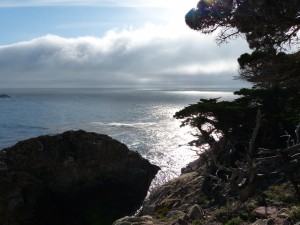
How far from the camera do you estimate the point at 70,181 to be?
84.0ft

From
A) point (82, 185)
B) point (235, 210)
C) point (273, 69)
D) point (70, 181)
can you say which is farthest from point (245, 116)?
point (70, 181)

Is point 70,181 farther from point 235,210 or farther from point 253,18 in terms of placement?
point 253,18

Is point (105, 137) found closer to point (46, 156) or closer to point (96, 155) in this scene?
point (96, 155)

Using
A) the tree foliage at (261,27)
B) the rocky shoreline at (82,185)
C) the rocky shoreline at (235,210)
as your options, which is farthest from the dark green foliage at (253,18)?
the rocky shoreline at (82,185)

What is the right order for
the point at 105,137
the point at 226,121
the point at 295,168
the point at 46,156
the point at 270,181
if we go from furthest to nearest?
the point at 105,137
the point at 46,156
the point at 226,121
the point at 270,181
the point at 295,168

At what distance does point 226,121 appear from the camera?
21.7 m

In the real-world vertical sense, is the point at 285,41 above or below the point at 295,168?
above

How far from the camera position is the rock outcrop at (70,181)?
22.8 meters

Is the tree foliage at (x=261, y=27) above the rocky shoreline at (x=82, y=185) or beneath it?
above

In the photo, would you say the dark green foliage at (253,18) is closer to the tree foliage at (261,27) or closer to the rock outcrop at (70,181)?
the tree foliage at (261,27)

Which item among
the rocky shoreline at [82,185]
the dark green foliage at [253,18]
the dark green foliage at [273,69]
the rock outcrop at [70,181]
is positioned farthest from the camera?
the rock outcrop at [70,181]

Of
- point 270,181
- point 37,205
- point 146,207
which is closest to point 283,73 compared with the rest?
point 270,181

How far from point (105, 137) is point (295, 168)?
19.7 m

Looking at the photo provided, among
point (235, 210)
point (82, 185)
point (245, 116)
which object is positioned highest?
point (245, 116)
